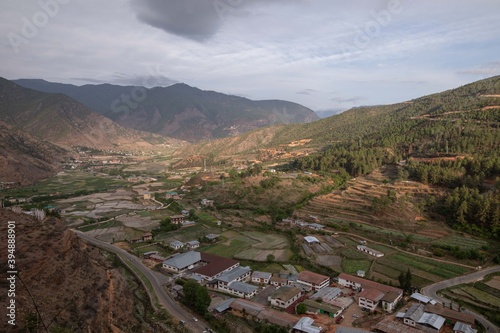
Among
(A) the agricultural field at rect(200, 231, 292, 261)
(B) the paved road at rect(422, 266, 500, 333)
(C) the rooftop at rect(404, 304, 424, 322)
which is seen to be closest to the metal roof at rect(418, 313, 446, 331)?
(C) the rooftop at rect(404, 304, 424, 322)

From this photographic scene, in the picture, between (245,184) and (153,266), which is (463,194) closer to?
(245,184)

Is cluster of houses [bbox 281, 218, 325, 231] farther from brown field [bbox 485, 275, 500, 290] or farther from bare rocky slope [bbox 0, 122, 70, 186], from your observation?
bare rocky slope [bbox 0, 122, 70, 186]

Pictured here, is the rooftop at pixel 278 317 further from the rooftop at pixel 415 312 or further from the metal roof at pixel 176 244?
the metal roof at pixel 176 244

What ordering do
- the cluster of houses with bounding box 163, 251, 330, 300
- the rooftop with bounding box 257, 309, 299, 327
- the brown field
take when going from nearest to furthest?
1. the rooftop with bounding box 257, 309, 299, 327
2. the brown field
3. the cluster of houses with bounding box 163, 251, 330, 300

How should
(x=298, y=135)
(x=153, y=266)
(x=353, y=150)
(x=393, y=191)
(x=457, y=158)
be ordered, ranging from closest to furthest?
(x=153, y=266) < (x=393, y=191) < (x=457, y=158) < (x=353, y=150) < (x=298, y=135)

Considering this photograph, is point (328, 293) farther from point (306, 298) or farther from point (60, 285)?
point (60, 285)

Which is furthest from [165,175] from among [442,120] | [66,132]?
[66,132]
